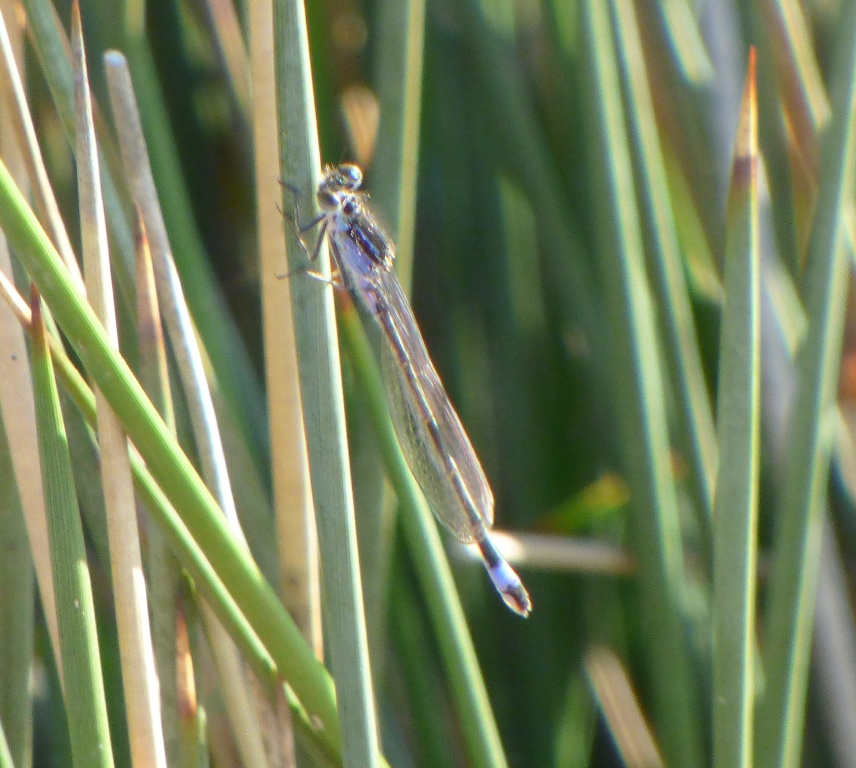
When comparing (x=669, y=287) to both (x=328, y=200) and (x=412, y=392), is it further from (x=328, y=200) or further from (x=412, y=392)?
(x=328, y=200)

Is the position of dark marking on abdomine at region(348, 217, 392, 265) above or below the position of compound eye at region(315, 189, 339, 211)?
below

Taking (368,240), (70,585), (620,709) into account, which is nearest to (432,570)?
(70,585)

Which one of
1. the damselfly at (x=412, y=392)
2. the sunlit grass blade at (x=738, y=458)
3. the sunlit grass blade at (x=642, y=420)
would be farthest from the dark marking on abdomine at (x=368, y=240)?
the sunlit grass blade at (x=738, y=458)

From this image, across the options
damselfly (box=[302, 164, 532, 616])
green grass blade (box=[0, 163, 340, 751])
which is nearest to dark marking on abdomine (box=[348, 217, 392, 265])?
damselfly (box=[302, 164, 532, 616])

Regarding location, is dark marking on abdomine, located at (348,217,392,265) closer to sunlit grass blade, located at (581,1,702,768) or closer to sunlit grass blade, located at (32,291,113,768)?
sunlit grass blade, located at (581,1,702,768)

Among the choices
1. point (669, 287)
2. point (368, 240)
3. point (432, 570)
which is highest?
point (368, 240)

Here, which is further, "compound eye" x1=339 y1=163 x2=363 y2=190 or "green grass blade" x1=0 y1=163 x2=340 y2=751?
"compound eye" x1=339 y1=163 x2=363 y2=190
